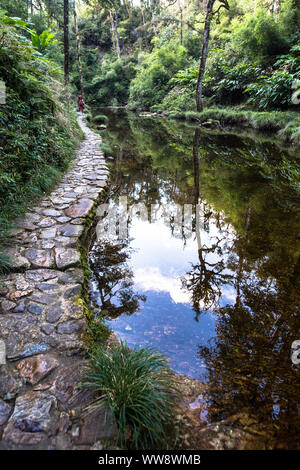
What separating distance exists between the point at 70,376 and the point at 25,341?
1.45ft

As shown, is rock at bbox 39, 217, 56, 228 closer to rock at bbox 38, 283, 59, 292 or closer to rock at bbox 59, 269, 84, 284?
rock at bbox 59, 269, 84, 284

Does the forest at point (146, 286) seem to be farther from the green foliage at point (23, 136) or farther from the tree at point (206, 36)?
the tree at point (206, 36)

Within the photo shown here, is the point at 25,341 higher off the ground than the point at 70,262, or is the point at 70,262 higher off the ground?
the point at 70,262

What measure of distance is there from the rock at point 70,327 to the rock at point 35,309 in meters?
0.23

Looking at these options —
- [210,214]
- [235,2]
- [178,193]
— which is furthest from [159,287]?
[235,2]

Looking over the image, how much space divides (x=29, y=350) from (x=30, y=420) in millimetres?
461

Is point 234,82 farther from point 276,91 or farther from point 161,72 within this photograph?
point 161,72

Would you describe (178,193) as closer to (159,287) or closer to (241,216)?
(241,216)

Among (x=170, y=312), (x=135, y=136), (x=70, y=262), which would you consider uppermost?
(x=135, y=136)

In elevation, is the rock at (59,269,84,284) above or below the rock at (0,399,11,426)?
above

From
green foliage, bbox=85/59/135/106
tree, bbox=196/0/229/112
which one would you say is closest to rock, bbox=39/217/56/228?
tree, bbox=196/0/229/112

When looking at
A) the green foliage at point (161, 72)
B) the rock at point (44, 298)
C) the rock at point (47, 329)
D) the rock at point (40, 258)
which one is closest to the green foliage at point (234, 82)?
the green foliage at point (161, 72)

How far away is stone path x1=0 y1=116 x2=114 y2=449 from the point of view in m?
1.15

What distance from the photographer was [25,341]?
162cm
